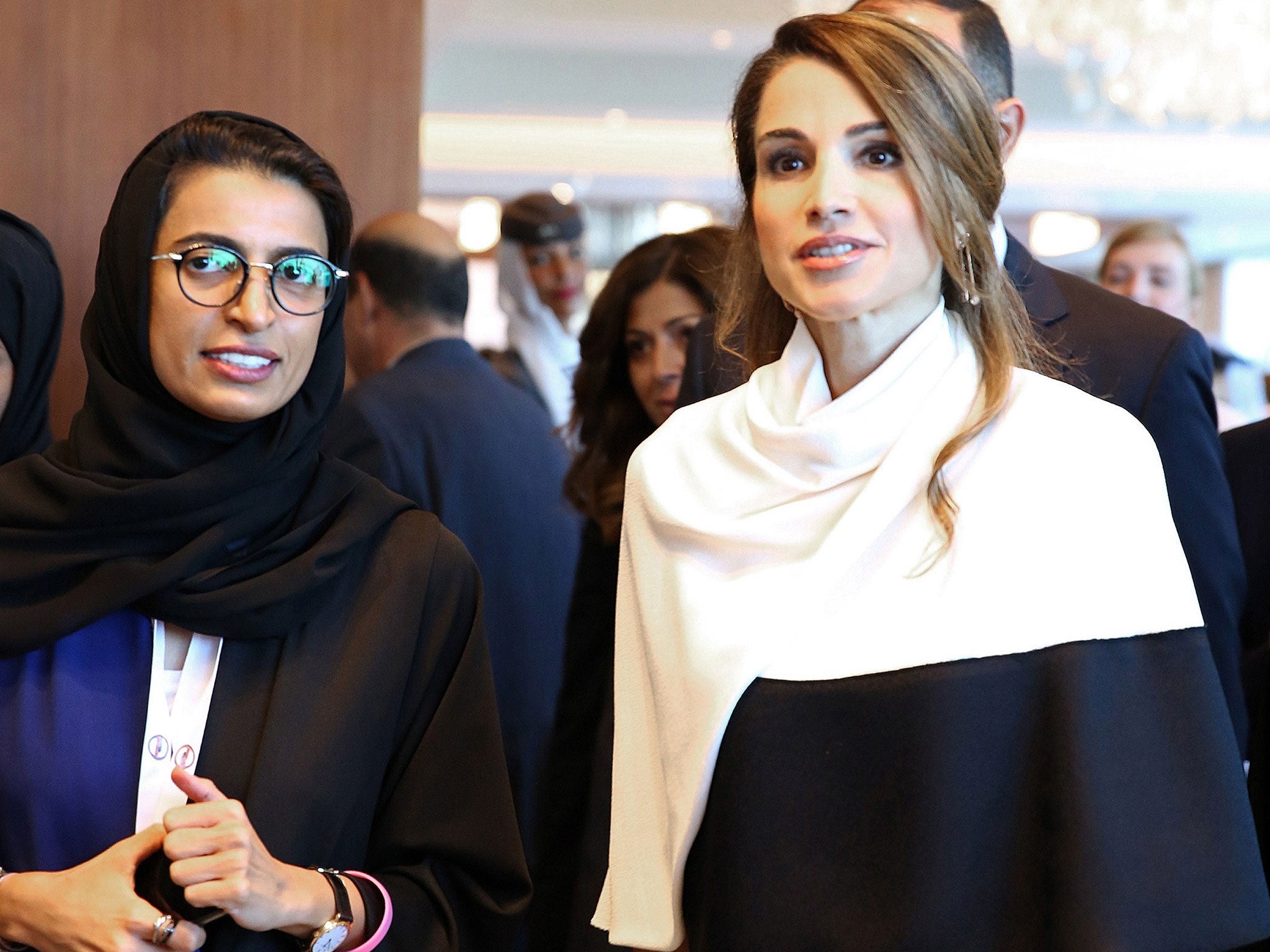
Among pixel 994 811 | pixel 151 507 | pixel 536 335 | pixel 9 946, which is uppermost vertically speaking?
pixel 536 335

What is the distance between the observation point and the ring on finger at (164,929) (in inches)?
58.3

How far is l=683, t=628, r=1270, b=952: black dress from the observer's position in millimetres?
1342

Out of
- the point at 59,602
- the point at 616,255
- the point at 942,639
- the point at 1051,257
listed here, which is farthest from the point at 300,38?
the point at 1051,257

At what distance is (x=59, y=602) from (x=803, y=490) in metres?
0.87

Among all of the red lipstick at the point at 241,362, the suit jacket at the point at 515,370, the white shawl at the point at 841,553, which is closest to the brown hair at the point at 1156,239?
the suit jacket at the point at 515,370

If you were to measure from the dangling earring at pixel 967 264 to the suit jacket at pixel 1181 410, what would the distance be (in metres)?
0.31

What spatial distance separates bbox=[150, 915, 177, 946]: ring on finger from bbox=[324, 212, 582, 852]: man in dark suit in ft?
4.64

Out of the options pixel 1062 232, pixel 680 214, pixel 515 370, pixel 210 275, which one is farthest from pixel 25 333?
pixel 1062 232

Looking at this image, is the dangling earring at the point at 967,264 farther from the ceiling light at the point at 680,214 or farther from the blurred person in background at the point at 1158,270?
the ceiling light at the point at 680,214

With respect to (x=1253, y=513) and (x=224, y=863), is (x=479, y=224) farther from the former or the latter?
(x=224, y=863)

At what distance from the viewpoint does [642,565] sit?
65.6 inches

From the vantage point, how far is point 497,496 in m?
3.12

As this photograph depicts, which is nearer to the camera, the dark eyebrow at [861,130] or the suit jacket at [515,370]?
the dark eyebrow at [861,130]

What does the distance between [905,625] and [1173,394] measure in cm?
65
